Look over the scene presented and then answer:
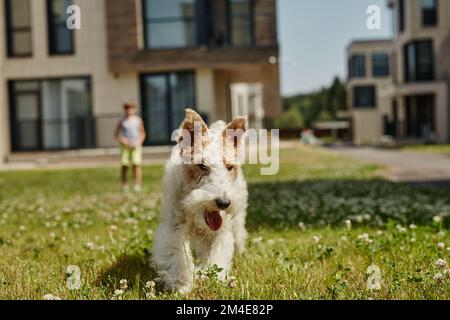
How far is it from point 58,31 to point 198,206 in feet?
78.6

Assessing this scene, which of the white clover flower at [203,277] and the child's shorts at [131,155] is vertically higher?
the child's shorts at [131,155]

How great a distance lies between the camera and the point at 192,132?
425 cm

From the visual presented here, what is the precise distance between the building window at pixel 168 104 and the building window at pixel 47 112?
304cm

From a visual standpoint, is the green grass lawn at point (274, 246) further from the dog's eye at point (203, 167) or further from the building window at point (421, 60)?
the building window at point (421, 60)

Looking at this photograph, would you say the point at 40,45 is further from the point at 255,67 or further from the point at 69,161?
the point at 255,67

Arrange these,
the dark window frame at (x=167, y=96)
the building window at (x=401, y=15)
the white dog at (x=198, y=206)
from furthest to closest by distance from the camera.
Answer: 1. the building window at (x=401, y=15)
2. the dark window frame at (x=167, y=96)
3. the white dog at (x=198, y=206)

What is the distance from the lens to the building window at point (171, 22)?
24625 millimetres

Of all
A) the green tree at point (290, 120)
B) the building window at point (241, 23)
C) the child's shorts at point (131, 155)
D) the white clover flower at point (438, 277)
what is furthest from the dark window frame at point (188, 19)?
the green tree at point (290, 120)

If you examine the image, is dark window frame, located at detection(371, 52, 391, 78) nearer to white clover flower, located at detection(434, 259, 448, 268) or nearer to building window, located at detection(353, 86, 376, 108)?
building window, located at detection(353, 86, 376, 108)

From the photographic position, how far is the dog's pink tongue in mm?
4039

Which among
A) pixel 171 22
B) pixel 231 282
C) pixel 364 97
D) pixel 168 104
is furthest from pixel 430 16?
pixel 231 282

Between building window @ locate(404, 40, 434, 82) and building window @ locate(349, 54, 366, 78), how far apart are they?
21.6 meters

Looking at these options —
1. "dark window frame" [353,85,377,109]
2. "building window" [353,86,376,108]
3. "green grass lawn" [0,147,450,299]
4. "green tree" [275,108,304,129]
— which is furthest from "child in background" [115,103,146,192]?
"green tree" [275,108,304,129]

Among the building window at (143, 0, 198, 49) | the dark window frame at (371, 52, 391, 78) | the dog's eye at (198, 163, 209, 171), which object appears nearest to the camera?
the dog's eye at (198, 163, 209, 171)
